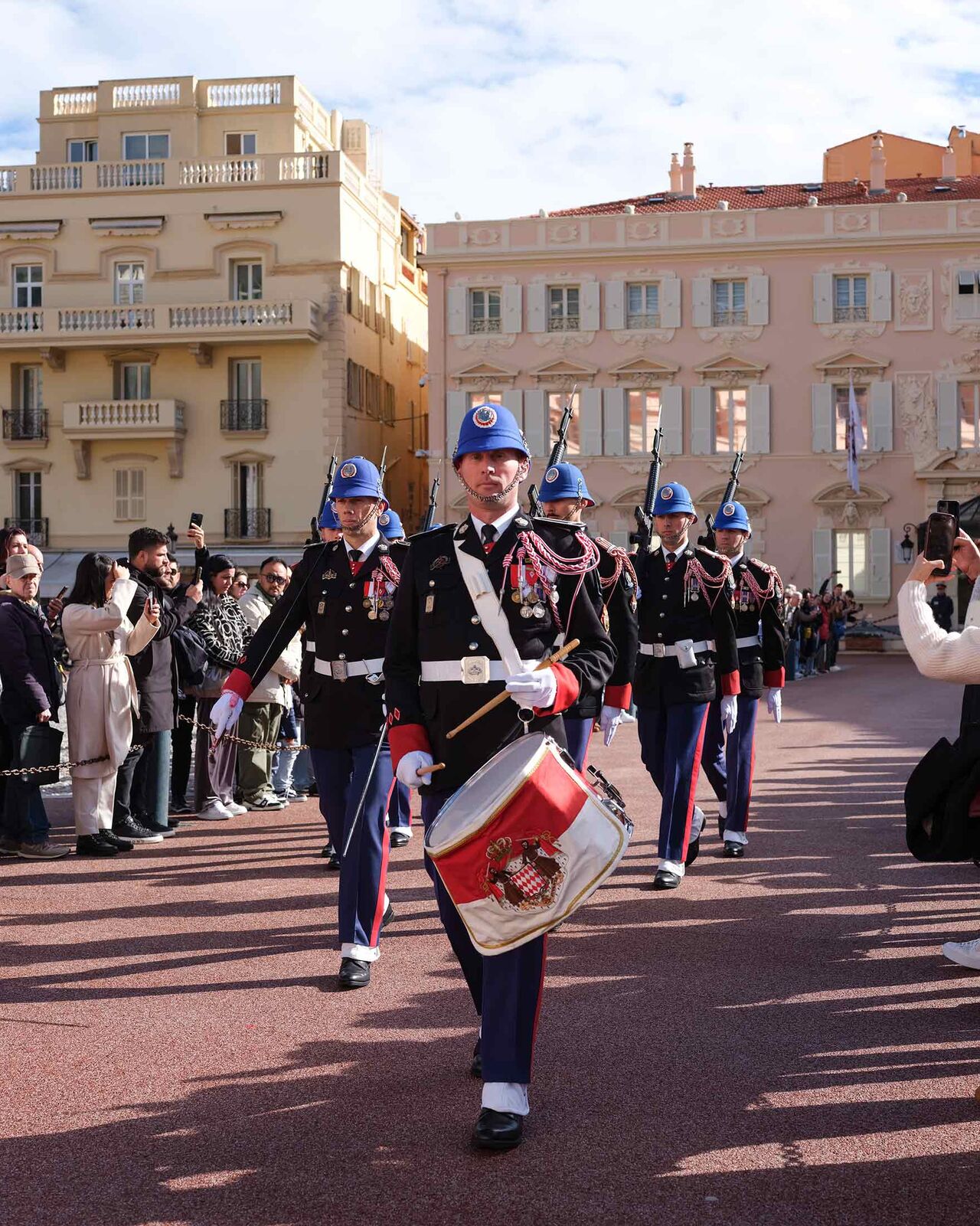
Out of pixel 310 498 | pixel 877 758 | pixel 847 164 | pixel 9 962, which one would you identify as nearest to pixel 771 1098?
Result: pixel 9 962

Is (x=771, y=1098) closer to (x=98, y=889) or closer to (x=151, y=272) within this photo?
(x=98, y=889)

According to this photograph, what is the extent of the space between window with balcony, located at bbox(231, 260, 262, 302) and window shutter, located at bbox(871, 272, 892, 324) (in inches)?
697

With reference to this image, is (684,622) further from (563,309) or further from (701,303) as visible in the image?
(563,309)

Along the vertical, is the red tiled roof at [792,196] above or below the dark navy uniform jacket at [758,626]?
above

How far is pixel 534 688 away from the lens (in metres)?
4.77

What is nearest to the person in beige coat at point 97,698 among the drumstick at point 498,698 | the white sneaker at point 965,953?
the drumstick at point 498,698

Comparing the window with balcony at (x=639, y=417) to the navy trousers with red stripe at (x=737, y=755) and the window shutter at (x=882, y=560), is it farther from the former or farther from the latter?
the navy trousers with red stripe at (x=737, y=755)

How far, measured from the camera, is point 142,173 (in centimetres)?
4403

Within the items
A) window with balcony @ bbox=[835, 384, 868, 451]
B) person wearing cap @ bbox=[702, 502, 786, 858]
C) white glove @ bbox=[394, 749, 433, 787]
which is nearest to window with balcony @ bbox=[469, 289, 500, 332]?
window with balcony @ bbox=[835, 384, 868, 451]

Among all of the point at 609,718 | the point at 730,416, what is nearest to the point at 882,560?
the point at 730,416

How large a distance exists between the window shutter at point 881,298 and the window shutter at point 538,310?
9475 mm

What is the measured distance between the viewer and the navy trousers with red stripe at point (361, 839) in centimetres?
671

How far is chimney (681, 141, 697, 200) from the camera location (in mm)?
48875

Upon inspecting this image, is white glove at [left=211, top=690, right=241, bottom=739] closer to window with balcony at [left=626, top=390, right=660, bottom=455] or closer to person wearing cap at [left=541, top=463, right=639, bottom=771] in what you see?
person wearing cap at [left=541, top=463, right=639, bottom=771]
